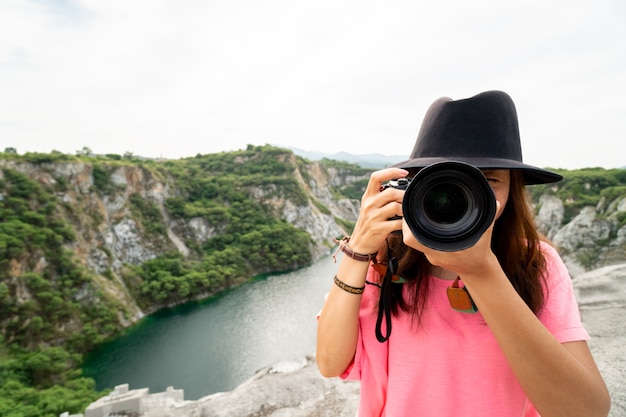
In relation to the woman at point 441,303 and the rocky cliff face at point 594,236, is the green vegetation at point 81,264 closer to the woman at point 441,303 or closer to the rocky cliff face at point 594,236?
the woman at point 441,303

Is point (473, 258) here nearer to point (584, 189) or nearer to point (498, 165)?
point (498, 165)

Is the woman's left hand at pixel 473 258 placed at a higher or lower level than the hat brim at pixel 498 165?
lower

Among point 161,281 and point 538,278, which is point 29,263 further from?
point 538,278

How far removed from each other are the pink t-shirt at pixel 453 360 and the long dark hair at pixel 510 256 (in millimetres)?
29

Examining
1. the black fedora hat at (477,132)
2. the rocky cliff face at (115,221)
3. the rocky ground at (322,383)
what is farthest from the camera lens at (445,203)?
the rocky cliff face at (115,221)

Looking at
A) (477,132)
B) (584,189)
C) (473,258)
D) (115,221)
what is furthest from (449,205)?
(584,189)

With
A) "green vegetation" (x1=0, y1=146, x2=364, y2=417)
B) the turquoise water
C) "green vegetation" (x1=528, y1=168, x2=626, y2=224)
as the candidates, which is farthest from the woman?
"green vegetation" (x1=528, y1=168, x2=626, y2=224)

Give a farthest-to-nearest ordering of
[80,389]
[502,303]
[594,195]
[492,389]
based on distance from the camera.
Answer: [594,195]
[80,389]
[492,389]
[502,303]

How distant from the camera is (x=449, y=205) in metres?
0.62

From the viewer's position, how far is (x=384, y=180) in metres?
0.71

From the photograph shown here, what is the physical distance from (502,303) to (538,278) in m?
0.23

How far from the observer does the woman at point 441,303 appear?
686 millimetres

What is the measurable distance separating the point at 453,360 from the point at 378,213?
1.21 ft

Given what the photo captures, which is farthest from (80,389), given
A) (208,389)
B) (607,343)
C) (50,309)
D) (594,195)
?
(594,195)
